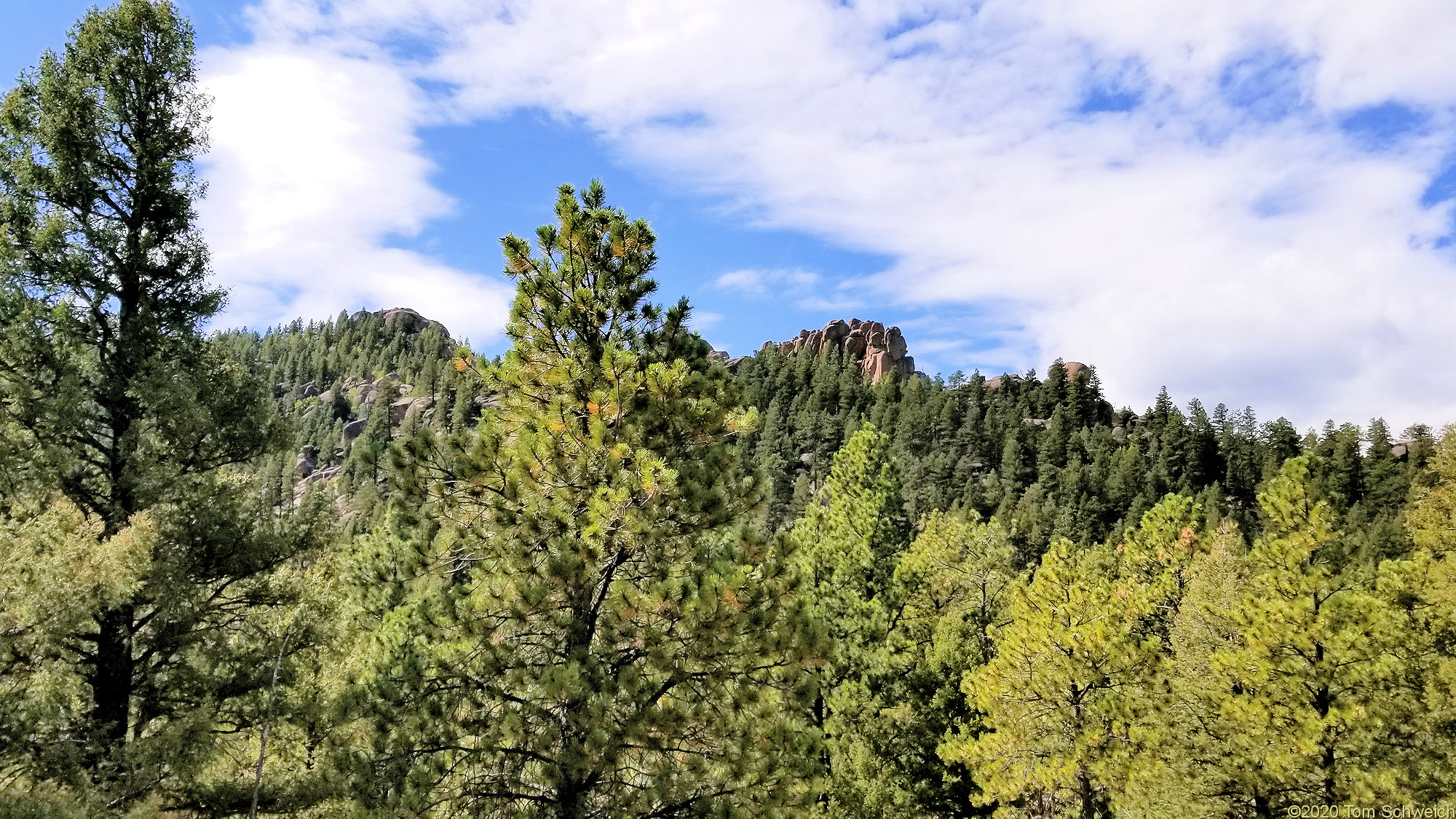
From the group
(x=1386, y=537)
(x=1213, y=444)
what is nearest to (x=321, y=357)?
(x=1213, y=444)

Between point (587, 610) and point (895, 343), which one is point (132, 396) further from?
point (895, 343)

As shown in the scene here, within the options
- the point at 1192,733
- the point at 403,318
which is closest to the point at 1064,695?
the point at 1192,733

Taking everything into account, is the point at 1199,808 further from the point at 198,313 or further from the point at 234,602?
the point at 198,313

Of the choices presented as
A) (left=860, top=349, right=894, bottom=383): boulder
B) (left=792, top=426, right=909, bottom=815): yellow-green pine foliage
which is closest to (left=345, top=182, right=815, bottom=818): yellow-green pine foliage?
(left=792, top=426, right=909, bottom=815): yellow-green pine foliage

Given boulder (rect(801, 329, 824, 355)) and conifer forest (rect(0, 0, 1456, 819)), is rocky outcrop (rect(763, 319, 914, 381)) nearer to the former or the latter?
boulder (rect(801, 329, 824, 355))

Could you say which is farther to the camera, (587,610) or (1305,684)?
(1305,684)

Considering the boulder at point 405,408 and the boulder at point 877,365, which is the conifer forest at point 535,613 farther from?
the boulder at point 877,365

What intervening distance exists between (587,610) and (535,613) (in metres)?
0.58

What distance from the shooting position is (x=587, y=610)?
710cm

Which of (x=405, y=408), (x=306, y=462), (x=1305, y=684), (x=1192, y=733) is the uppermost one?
(x=405, y=408)

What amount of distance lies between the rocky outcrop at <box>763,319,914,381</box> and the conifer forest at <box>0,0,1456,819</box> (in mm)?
124200

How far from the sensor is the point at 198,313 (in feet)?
30.7

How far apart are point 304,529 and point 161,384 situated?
2.35 m

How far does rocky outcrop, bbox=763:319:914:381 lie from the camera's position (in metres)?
140
